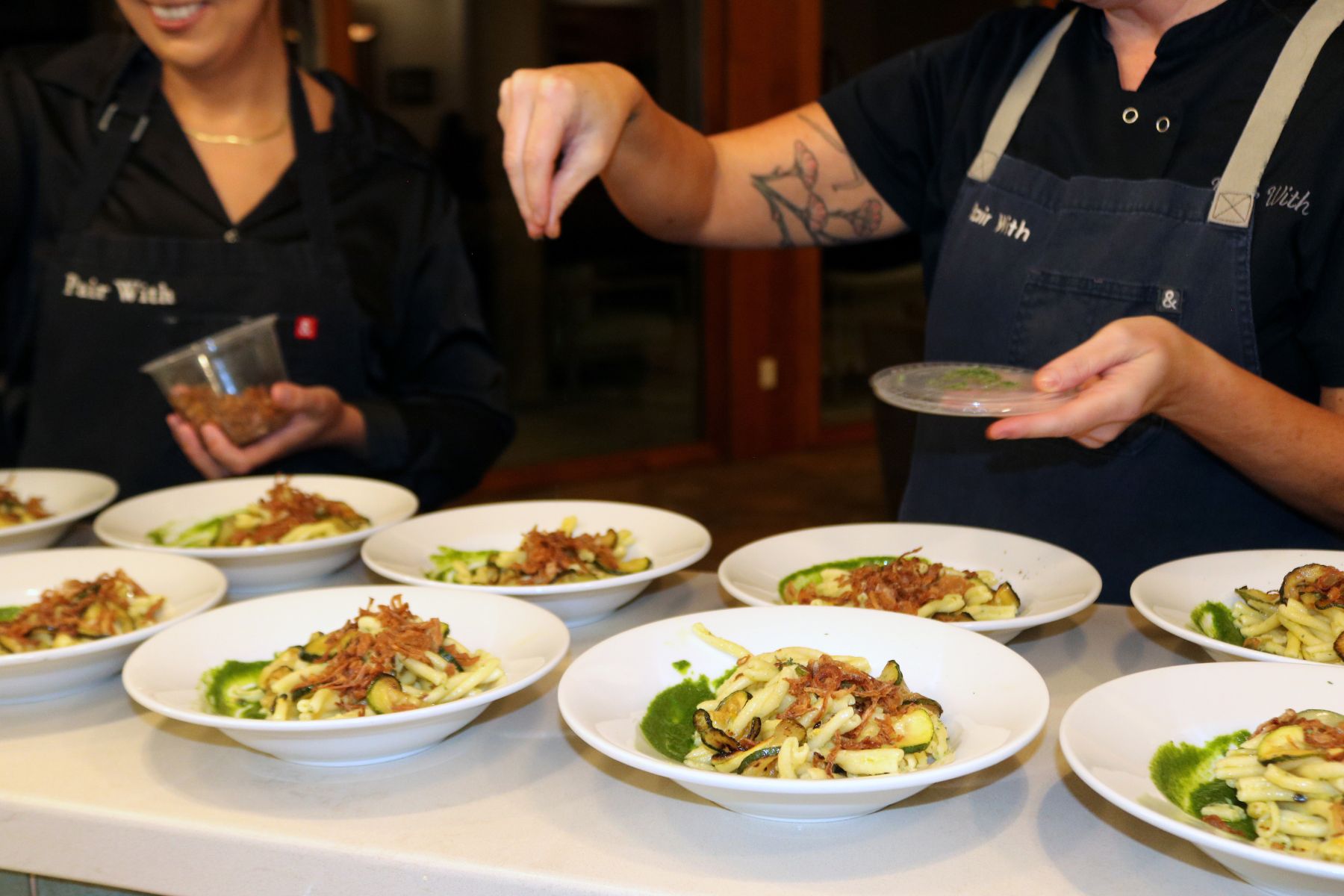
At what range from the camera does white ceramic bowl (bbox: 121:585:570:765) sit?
110 centimetres

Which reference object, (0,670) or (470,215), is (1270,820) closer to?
(0,670)

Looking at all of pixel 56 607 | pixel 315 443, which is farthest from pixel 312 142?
pixel 56 607

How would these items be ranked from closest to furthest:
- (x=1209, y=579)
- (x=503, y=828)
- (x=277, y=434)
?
1. (x=503, y=828)
2. (x=1209, y=579)
3. (x=277, y=434)

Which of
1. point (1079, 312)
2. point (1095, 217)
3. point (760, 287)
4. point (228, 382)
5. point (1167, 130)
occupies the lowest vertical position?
point (760, 287)

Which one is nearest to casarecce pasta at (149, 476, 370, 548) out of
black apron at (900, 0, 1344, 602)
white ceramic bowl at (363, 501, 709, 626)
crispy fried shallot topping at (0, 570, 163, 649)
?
white ceramic bowl at (363, 501, 709, 626)

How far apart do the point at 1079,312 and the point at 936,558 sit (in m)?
0.42

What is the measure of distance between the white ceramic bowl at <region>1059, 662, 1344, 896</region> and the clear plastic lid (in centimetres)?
32

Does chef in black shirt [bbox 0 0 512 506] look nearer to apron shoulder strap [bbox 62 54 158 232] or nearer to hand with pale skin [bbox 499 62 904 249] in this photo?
apron shoulder strap [bbox 62 54 158 232]

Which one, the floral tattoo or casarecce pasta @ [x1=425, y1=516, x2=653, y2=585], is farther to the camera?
the floral tattoo

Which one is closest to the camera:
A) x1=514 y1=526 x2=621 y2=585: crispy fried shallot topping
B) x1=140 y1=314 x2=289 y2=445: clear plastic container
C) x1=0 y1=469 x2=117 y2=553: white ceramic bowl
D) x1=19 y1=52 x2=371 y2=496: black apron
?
x1=514 y1=526 x2=621 y2=585: crispy fried shallot topping

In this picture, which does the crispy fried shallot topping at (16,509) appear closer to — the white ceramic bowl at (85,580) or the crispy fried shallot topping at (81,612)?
the white ceramic bowl at (85,580)

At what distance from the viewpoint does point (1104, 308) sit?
1.74 metres

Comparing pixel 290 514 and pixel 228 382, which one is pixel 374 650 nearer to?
pixel 290 514

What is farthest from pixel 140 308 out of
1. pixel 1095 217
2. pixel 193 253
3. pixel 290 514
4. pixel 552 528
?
pixel 1095 217
